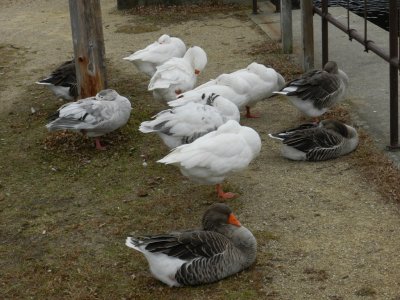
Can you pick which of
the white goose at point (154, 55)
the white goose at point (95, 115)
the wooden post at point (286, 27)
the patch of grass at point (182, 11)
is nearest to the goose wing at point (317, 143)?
the white goose at point (95, 115)

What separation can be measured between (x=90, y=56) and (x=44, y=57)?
344 centimetres

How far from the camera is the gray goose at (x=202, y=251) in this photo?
15.0 ft

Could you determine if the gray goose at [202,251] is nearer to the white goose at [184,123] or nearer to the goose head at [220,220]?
the goose head at [220,220]

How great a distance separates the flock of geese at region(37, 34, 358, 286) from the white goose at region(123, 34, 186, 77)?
0.04 ft

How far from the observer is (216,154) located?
18.5 feet

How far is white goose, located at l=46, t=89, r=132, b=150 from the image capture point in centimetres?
680

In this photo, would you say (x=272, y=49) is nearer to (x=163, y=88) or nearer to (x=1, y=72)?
(x=163, y=88)

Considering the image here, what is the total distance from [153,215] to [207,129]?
1.00 m

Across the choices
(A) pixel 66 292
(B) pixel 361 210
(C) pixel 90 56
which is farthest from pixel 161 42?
(A) pixel 66 292

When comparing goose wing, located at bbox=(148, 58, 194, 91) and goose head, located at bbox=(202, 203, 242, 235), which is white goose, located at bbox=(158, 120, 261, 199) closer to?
goose head, located at bbox=(202, 203, 242, 235)

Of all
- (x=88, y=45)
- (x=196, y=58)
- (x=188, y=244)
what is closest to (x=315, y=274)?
(x=188, y=244)

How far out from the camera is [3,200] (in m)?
6.24

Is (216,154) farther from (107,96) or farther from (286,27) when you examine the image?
(286,27)

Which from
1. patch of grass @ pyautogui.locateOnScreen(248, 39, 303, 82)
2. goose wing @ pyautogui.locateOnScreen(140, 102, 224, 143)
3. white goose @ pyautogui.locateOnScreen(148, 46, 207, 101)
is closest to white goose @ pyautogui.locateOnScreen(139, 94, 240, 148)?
goose wing @ pyautogui.locateOnScreen(140, 102, 224, 143)
